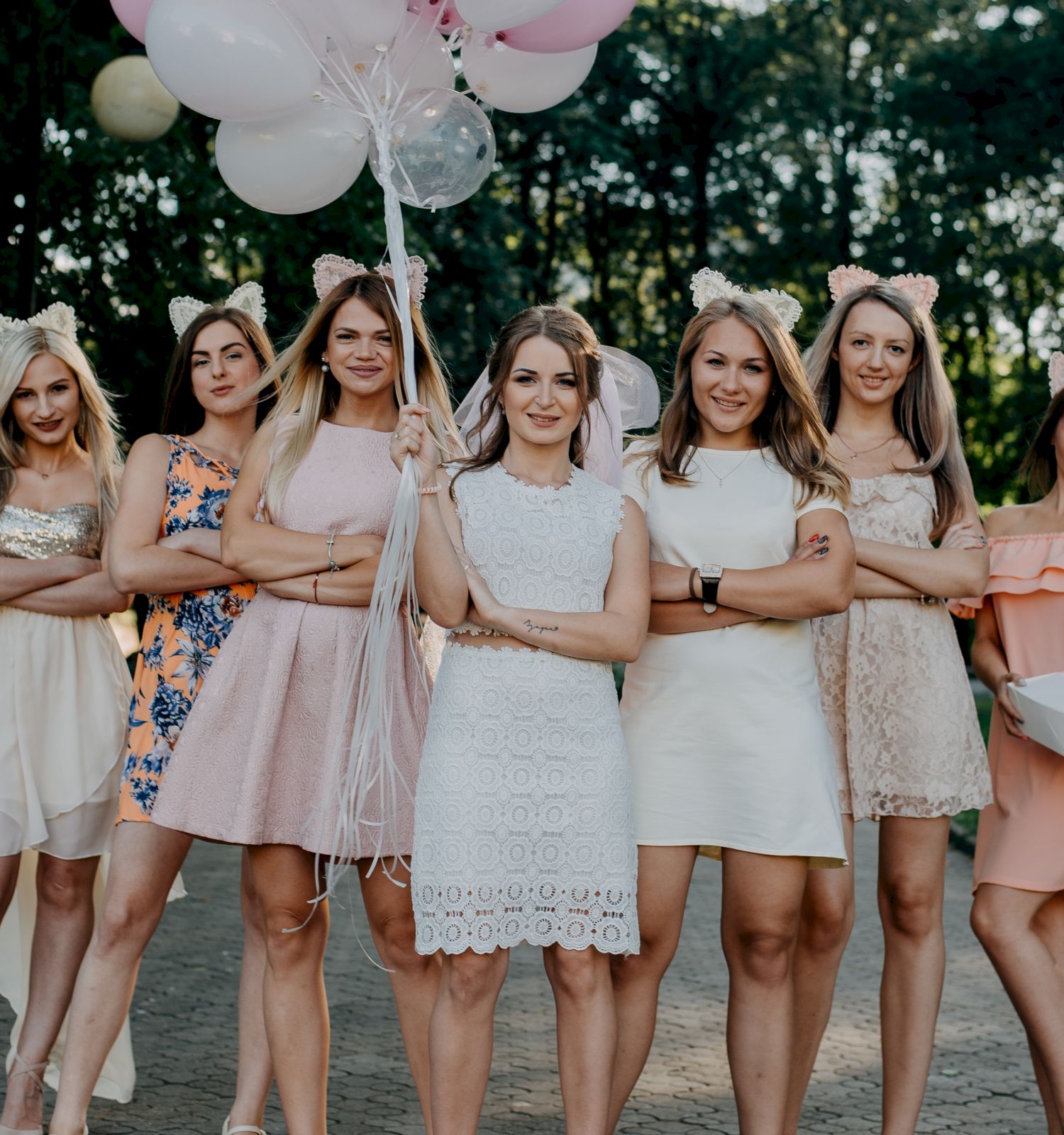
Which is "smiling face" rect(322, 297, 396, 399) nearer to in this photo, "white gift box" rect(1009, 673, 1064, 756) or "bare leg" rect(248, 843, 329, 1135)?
"bare leg" rect(248, 843, 329, 1135)

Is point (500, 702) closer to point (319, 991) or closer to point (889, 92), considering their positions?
point (319, 991)

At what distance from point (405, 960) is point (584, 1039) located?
648 millimetres

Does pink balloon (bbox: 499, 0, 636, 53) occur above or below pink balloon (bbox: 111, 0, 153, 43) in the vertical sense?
below

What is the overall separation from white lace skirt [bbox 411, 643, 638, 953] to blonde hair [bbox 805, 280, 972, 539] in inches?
53.3

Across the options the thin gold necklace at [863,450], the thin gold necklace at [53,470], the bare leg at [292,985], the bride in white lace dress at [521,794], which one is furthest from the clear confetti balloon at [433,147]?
the bare leg at [292,985]

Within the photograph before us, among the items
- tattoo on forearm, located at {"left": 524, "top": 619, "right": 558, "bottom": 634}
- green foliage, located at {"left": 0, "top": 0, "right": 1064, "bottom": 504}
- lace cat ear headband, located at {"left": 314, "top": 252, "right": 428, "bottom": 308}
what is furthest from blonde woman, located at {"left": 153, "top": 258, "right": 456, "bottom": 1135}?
green foliage, located at {"left": 0, "top": 0, "right": 1064, "bottom": 504}

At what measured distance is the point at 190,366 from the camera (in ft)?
14.6

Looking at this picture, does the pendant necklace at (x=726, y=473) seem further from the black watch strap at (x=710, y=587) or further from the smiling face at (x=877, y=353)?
the smiling face at (x=877, y=353)

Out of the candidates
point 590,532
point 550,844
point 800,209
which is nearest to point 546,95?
point 590,532

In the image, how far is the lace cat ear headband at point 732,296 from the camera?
402cm

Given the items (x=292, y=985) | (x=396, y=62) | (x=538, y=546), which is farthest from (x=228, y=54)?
(x=292, y=985)

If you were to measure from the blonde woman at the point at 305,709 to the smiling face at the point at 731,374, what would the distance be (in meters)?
0.76

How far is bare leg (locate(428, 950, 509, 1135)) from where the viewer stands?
11.2 feet

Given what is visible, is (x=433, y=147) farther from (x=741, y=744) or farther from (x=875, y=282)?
(x=741, y=744)
